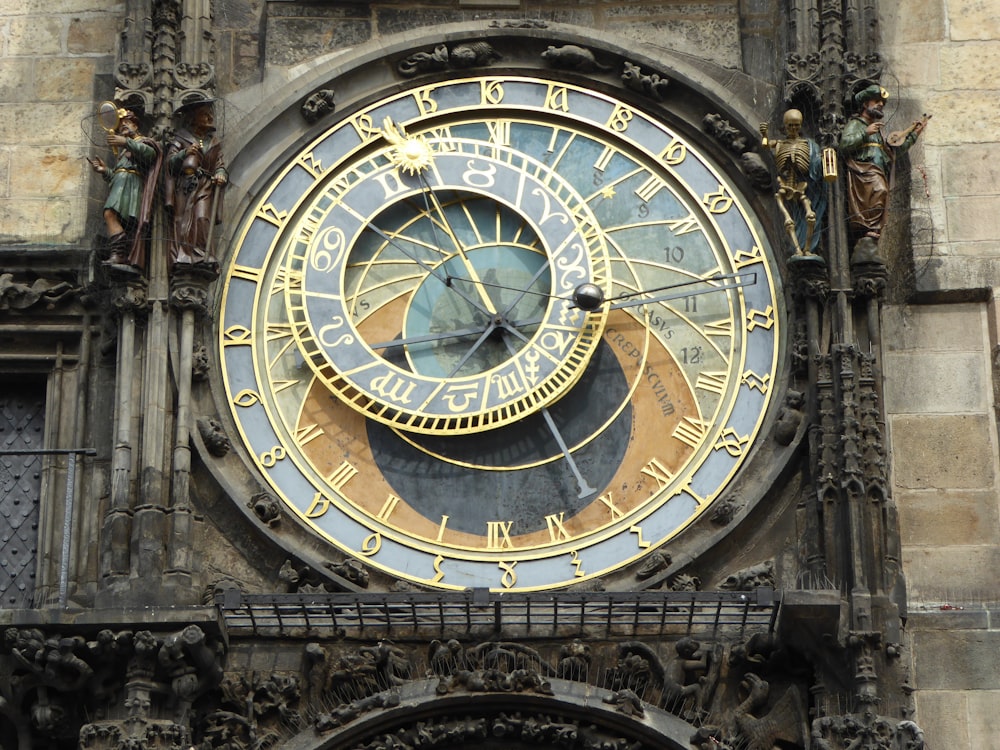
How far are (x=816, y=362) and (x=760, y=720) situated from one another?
1.91 meters

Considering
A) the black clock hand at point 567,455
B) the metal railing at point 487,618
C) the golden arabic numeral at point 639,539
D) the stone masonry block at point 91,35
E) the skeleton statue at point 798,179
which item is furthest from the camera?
the stone masonry block at point 91,35

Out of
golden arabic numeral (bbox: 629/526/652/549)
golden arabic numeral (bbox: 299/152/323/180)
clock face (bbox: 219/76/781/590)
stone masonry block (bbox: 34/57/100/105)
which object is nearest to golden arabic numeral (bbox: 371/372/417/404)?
clock face (bbox: 219/76/781/590)

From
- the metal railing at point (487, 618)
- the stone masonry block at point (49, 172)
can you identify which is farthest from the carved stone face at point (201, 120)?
the metal railing at point (487, 618)

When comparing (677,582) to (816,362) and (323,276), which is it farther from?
(323,276)

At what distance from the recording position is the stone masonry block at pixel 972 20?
51.8ft

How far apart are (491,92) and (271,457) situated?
7.87ft

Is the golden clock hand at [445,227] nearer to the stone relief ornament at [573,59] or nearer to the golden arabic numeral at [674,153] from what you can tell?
the stone relief ornament at [573,59]

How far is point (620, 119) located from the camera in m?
15.5

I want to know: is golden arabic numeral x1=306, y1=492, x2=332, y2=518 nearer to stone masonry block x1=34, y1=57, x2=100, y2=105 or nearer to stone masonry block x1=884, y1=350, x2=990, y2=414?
stone masonry block x1=34, y1=57, x2=100, y2=105

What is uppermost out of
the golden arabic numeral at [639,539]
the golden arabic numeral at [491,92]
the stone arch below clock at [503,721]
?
the golden arabic numeral at [491,92]

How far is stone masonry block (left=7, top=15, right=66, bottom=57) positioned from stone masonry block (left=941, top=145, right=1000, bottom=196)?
495 cm

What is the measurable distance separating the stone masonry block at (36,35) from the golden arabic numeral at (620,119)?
3.12 metres

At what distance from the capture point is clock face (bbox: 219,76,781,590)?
1474 centimetres

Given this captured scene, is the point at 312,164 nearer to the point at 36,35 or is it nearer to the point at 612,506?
the point at 36,35
